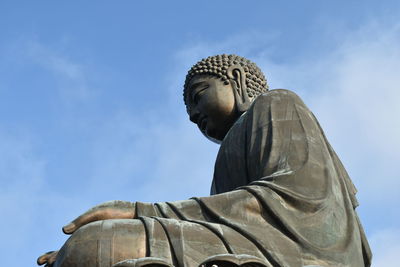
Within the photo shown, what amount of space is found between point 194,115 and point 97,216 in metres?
3.34

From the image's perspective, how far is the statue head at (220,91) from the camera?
13148 mm

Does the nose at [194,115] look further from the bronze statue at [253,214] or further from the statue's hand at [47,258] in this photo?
the statue's hand at [47,258]

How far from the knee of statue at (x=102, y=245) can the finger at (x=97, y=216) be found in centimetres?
39

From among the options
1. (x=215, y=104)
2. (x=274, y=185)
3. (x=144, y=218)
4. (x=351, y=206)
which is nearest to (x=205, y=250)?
(x=144, y=218)

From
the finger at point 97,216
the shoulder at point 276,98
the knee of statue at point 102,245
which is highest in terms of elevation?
the shoulder at point 276,98

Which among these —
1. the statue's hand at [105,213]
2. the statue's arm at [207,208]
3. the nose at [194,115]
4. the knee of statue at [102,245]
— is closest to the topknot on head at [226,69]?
the nose at [194,115]

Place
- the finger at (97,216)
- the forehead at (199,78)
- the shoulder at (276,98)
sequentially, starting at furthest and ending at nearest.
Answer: the forehead at (199,78) < the shoulder at (276,98) < the finger at (97,216)

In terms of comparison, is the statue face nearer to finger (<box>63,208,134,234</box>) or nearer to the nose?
the nose

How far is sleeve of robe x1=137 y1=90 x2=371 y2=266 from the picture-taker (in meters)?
10.5

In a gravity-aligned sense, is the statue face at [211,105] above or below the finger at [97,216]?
above

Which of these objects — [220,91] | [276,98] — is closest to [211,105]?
[220,91]

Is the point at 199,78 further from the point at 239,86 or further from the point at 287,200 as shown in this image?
the point at 287,200

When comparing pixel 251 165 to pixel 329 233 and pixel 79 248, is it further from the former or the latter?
pixel 79 248

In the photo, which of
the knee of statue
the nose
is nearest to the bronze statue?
the knee of statue
